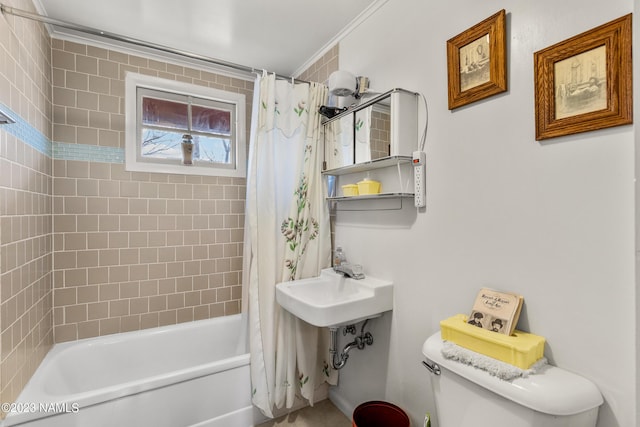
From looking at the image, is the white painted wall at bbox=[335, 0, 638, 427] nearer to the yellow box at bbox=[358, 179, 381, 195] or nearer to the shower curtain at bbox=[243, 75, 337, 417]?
the yellow box at bbox=[358, 179, 381, 195]

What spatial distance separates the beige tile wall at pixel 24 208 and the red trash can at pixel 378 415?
1.64 metres

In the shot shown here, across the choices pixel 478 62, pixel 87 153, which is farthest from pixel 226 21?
pixel 478 62

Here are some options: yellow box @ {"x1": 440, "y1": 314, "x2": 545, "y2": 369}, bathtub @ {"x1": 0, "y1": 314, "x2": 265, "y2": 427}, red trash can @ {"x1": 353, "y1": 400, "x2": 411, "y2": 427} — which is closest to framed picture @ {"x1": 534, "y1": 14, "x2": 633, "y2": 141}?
yellow box @ {"x1": 440, "y1": 314, "x2": 545, "y2": 369}

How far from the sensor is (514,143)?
118cm

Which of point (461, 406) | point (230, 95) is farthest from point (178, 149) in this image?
point (461, 406)

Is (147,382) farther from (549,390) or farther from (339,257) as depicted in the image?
(549,390)

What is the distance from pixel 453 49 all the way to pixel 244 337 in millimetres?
2162

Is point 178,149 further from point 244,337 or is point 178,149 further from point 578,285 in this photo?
point 578,285

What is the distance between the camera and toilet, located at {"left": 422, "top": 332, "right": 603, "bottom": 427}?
88cm

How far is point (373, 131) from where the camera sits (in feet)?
5.75

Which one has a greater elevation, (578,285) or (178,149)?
(178,149)

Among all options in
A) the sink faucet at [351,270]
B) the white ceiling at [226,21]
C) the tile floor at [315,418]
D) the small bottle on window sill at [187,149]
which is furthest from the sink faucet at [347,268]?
the white ceiling at [226,21]

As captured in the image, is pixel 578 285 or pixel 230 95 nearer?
pixel 578 285

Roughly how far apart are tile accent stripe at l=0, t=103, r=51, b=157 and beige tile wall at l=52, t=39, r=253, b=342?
19 centimetres
